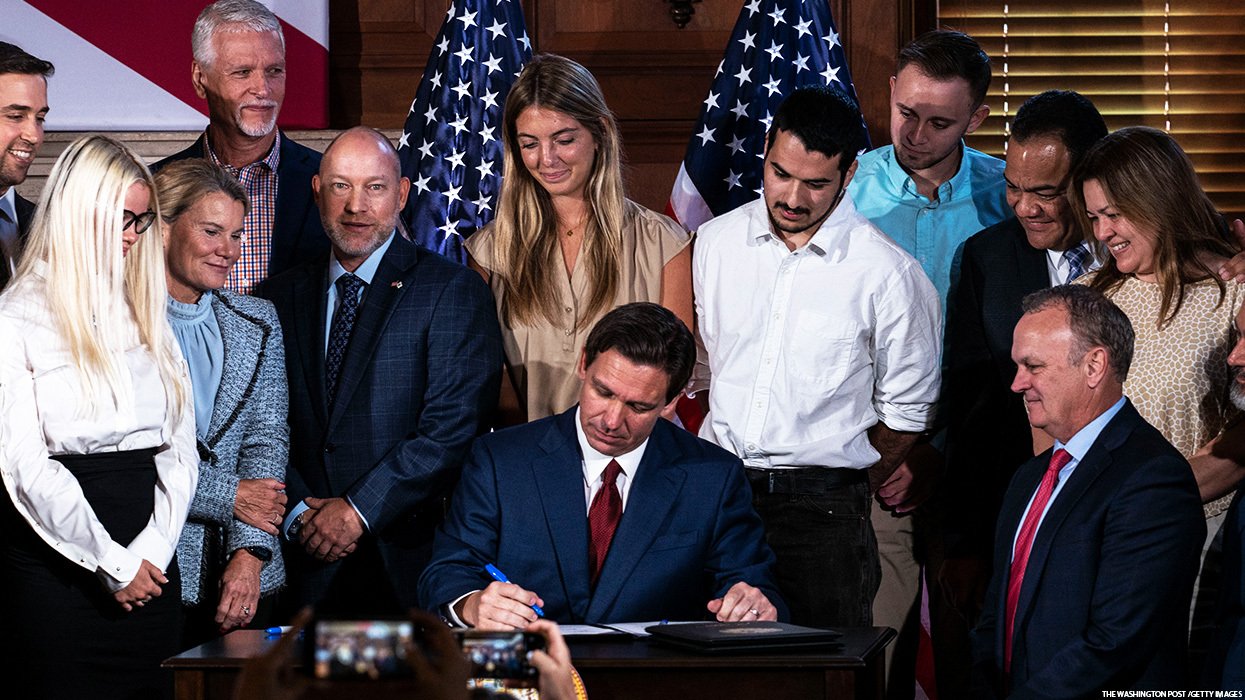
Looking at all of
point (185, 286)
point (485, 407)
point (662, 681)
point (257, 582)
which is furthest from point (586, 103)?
point (662, 681)

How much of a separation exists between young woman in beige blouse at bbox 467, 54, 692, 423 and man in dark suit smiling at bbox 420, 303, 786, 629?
606 millimetres

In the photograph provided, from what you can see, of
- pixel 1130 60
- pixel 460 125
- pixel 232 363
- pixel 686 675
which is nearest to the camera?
pixel 686 675

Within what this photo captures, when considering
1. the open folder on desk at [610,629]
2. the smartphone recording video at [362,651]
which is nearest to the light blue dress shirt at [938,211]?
the open folder on desk at [610,629]

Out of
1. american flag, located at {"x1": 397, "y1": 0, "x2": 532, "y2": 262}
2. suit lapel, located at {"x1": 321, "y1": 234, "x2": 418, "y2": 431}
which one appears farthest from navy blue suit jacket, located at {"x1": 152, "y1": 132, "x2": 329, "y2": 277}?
american flag, located at {"x1": 397, "y1": 0, "x2": 532, "y2": 262}

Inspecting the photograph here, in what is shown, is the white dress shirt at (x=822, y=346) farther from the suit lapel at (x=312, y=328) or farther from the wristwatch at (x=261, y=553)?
the wristwatch at (x=261, y=553)

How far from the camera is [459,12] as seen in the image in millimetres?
5023

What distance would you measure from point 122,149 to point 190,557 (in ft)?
3.16

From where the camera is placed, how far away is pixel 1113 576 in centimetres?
300

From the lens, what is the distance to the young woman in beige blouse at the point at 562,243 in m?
3.97

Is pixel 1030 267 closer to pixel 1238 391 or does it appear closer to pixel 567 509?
pixel 1238 391

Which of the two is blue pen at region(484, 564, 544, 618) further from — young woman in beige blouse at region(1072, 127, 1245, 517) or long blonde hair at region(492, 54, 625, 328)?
young woman in beige blouse at region(1072, 127, 1245, 517)

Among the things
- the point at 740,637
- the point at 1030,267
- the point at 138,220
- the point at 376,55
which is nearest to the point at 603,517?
the point at 740,637

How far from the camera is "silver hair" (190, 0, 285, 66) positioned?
442 cm

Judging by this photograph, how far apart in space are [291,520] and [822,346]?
141cm
